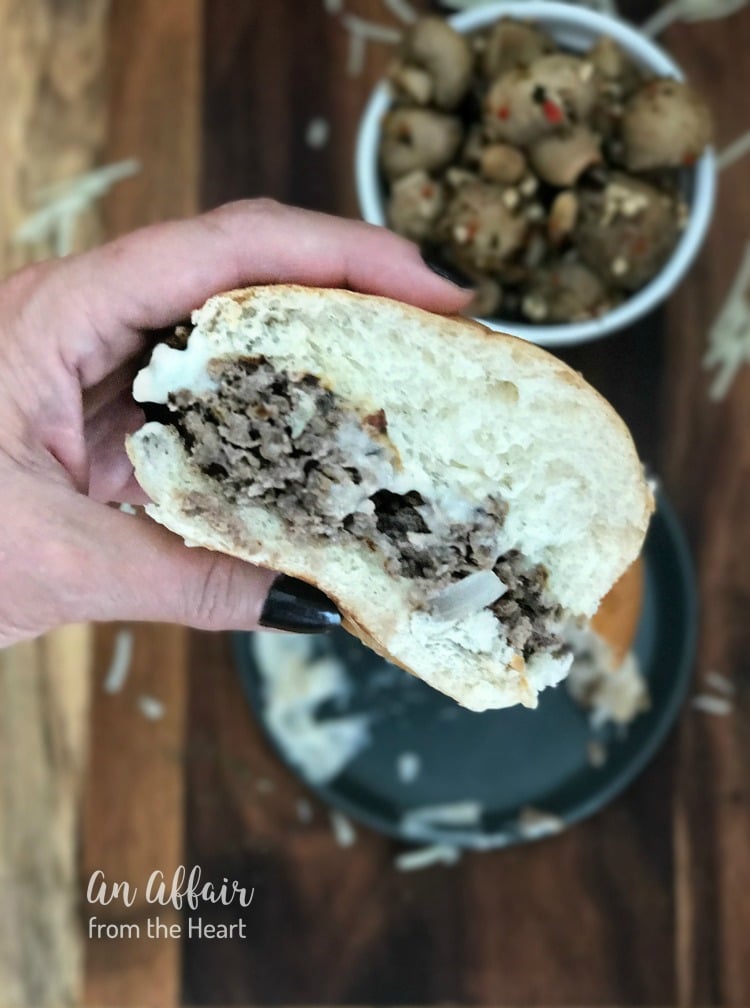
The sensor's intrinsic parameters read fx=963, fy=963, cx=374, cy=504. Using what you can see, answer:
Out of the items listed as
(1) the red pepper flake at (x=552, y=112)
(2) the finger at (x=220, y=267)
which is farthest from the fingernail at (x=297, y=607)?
(1) the red pepper flake at (x=552, y=112)

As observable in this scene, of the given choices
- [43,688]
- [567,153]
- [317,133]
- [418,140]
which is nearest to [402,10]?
[317,133]

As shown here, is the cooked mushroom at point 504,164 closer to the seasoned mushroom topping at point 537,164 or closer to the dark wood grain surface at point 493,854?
the seasoned mushroom topping at point 537,164

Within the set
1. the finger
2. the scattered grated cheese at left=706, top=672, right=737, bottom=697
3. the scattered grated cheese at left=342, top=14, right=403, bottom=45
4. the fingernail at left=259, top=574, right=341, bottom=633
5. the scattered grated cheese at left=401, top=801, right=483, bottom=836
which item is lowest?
the scattered grated cheese at left=401, top=801, right=483, bottom=836

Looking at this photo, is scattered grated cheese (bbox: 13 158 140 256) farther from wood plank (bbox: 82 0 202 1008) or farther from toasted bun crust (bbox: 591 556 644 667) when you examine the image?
toasted bun crust (bbox: 591 556 644 667)

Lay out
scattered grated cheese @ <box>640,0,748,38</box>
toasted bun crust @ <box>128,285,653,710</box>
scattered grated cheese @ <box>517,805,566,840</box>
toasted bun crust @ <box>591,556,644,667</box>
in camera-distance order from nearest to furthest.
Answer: toasted bun crust @ <box>128,285,653,710</box> < toasted bun crust @ <box>591,556,644,667</box> < scattered grated cheese @ <box>517,805,566,840</box> < scattered grated cheese @ <box>640,0,748,38</box>

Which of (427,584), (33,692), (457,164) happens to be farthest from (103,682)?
(457,164)

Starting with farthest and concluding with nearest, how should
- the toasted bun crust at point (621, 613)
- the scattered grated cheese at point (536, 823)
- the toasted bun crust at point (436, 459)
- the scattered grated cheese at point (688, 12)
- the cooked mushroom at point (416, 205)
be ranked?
1. the scattered grated cheese at point (688, 12)
2. the scattered grated cheese at point (536, 823)
3. the cooked mushroom at point (416, 205)
4. the toasted bun crust at point (621, 613)
5. the toasted bun crust at point (436, 459)

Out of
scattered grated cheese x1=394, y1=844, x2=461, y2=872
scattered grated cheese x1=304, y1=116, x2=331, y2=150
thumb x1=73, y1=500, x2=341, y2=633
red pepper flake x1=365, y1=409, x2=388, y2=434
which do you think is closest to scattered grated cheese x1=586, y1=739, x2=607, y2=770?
scattered grated cheese x1=394, y1=844, x2=461, y2=872
